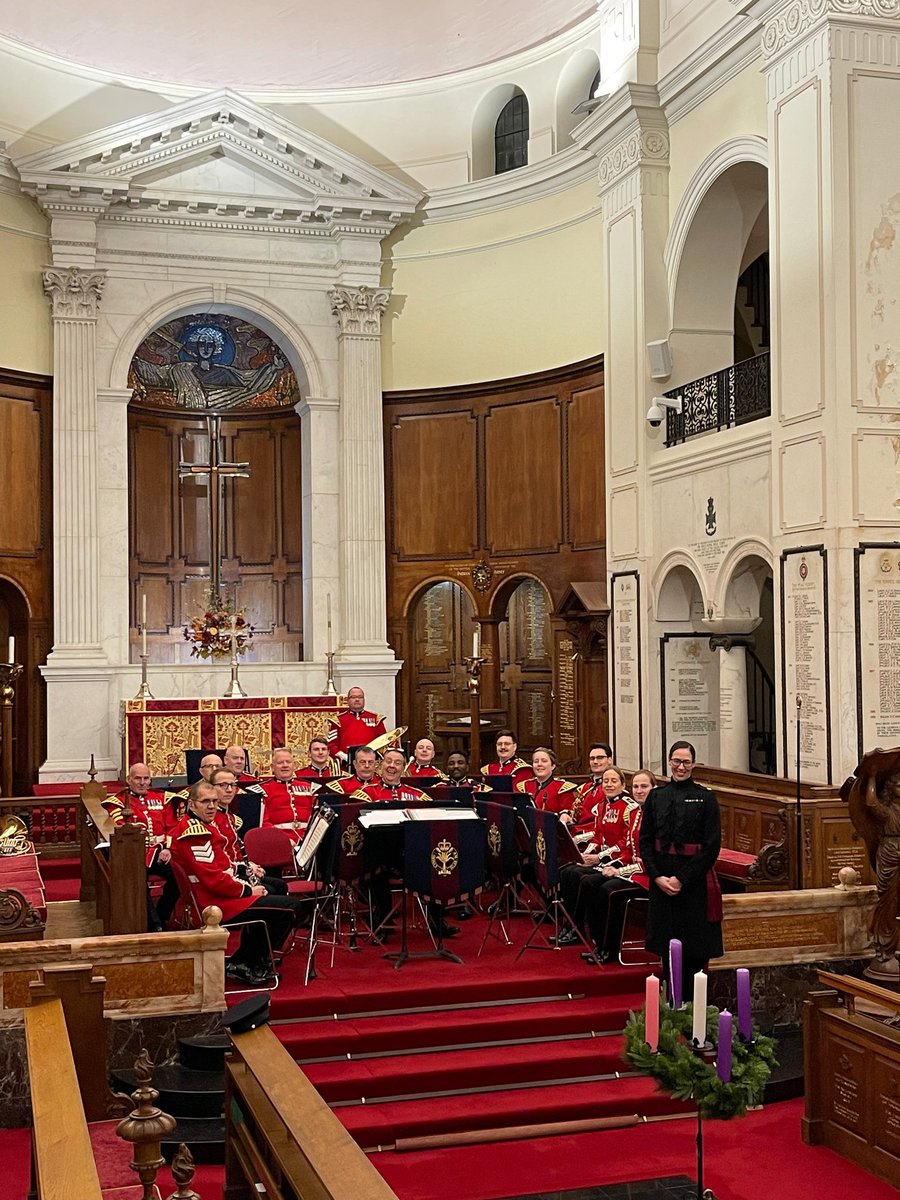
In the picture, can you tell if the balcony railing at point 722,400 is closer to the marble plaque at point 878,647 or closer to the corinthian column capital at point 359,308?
the marble plaque at point 878,647

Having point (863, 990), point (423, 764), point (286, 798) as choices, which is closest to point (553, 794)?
point (423, 764)

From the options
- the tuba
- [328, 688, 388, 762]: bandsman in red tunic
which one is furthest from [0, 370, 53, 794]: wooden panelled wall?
[328, 688, 388, 762]: bandsman in red tunic

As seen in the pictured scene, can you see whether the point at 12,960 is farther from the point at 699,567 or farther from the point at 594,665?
the point at 594,665

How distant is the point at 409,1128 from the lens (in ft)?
25.5

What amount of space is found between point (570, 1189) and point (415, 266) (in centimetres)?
1534

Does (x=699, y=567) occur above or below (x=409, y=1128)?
above

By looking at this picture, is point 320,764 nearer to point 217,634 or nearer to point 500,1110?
point 500,1110

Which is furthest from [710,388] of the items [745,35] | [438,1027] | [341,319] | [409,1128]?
[409,1128]

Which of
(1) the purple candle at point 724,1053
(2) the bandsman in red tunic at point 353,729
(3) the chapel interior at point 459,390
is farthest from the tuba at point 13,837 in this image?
(1) the purple candle at point 724,1053

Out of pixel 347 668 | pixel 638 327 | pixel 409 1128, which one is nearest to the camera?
pixel 409 1128

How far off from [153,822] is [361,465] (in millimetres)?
9443

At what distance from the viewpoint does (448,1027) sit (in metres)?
A: 8.78

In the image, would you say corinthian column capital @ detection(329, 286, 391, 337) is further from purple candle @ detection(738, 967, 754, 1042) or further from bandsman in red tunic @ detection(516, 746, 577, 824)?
purple candle @ detection(738, 967, 754, 1042)

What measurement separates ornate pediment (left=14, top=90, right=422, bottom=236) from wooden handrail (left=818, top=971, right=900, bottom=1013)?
1403cm
